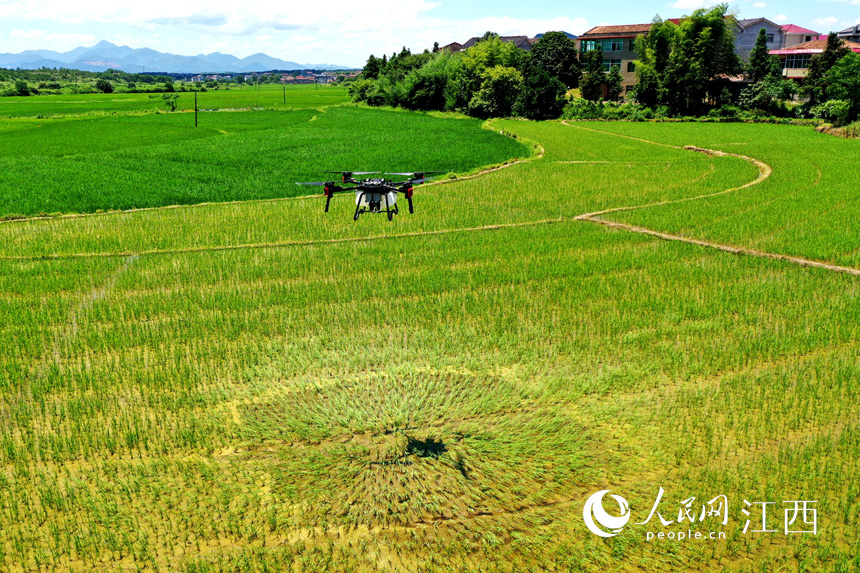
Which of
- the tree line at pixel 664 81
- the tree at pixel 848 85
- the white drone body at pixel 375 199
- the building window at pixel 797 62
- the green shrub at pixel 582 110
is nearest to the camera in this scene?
the white drone body at pixel 375 199

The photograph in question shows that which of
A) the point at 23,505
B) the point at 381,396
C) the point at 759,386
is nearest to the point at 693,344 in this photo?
the point at 759,386

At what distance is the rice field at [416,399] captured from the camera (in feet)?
23.6

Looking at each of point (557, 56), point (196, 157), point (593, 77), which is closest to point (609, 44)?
point (557, 56)

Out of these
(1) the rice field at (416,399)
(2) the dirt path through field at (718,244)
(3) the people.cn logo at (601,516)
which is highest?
(2) the dirt path through field at (718,244)

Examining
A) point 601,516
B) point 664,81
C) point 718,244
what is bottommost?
point 601,516

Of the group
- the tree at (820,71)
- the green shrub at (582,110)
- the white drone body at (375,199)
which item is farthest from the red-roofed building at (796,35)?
the white drone body at (375,199)

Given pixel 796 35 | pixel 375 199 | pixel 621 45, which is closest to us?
pixel 375 199

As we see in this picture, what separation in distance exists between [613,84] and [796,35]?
24.0m

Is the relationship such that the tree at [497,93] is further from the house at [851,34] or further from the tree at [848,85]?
the house at [851,34]

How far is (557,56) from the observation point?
80438mm

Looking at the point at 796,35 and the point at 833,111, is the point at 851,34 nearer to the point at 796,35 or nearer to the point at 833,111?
the point at 796,35

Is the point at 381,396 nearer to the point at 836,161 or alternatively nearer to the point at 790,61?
the point at 836,161

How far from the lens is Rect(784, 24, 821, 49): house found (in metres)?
79.2

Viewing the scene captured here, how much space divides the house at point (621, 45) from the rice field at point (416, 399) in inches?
2617
